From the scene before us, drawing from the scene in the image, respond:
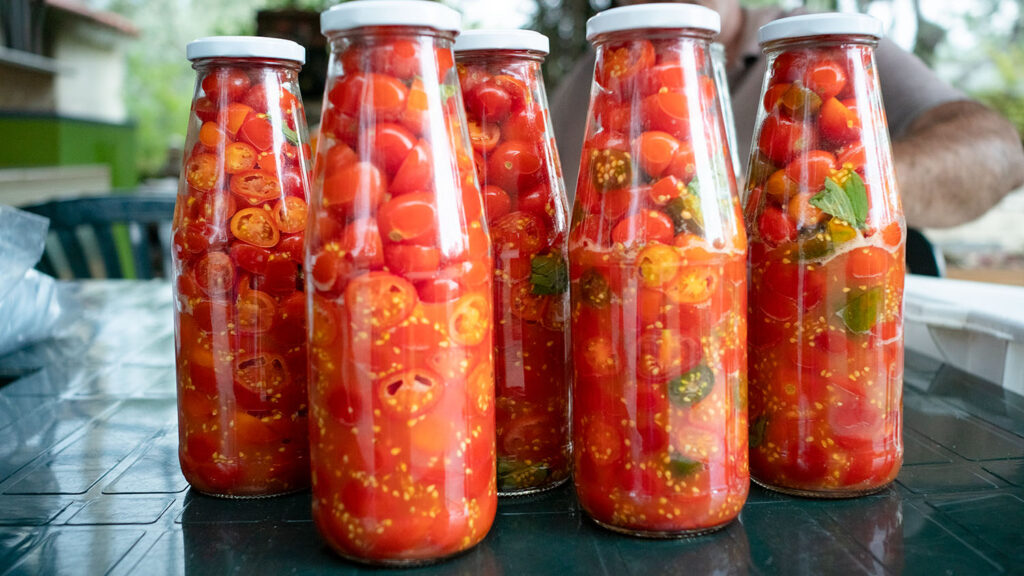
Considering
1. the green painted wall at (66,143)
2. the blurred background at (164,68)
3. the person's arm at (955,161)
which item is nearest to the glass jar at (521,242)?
the blurred background at (164,68)

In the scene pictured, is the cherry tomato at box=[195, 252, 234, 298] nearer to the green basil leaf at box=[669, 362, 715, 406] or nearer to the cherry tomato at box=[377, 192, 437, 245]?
the cherry tomato at box=[377, 192, 437, 245]

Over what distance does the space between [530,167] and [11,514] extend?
0.47 metres

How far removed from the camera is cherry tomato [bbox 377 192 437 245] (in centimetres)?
50

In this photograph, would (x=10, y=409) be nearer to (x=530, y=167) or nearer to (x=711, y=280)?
(x=530, y=167)

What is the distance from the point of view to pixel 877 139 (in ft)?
1.97

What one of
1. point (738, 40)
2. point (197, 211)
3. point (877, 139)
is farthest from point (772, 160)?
point (738, 40)

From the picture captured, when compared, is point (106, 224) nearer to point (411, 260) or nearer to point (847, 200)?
point (411, 260)

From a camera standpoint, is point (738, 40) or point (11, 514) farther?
point (738, 40)

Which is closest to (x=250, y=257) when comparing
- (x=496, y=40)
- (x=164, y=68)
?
(x=496, y=40)

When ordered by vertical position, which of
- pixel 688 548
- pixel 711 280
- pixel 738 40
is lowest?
pixel 688 548

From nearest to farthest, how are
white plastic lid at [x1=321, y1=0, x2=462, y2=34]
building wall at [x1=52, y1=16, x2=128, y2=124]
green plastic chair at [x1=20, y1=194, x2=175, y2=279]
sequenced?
white plastic lid at [x1=321, y1=0, x2=462, y2=34] < green plastic chair at [x1=20, y1=194, x2=175, y2=279] < building wall at [x1=52, y1=16, x2=128, y2=124]

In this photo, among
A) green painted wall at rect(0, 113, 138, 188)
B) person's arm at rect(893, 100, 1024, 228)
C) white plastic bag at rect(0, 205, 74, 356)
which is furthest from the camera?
green painted wall at rect(0, 113, 138, 188)

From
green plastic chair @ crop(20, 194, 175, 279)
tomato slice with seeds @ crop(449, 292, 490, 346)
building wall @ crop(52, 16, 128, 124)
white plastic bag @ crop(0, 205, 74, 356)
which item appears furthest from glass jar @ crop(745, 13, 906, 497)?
building wall @ crop(52, 16, 128, 124)

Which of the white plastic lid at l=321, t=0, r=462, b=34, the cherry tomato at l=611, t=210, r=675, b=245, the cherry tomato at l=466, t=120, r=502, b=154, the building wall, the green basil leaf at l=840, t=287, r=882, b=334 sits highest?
the building wall
